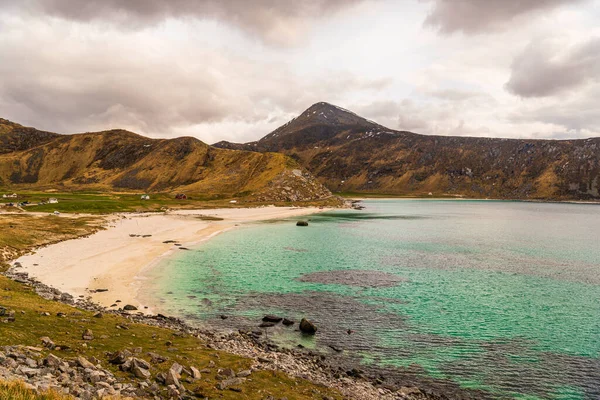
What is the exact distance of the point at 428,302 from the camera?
4056 centimetres

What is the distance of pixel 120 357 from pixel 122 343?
3.63m

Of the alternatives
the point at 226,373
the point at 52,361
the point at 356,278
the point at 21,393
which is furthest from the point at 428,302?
the point at 21,393

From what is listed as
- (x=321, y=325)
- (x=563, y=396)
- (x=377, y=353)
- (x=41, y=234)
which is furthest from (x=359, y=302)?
(x=41, y=234)

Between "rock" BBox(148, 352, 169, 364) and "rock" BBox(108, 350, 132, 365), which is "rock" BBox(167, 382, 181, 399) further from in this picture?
"rock" BBox(148, 352, 169, 364)

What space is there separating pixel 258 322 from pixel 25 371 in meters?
20.5

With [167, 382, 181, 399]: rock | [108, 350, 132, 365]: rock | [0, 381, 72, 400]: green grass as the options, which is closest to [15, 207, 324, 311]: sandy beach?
[108, 350, 132, 365]: rock

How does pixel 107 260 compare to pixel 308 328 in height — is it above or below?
above

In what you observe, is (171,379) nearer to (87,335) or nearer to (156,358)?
(156,358)

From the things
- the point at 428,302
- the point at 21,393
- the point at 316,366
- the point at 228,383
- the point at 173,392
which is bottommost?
the point at 428,302

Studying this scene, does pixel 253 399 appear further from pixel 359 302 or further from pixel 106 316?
pixel 359 302

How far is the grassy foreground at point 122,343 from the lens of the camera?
696 inches

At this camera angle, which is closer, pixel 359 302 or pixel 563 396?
pixel 563 396

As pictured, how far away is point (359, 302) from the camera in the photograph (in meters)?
39.7

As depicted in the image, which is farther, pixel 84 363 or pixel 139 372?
pixel 139 372
